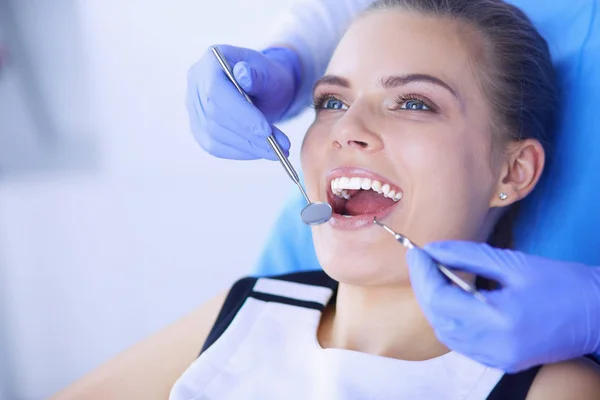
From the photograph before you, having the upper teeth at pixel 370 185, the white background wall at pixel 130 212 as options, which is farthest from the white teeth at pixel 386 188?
the white background wall at pixel 130 212

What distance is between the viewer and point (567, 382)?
40.5 inches

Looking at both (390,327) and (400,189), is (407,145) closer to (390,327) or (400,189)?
(400,189)

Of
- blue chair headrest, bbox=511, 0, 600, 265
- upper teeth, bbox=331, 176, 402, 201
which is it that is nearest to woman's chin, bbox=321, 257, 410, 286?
upper teeth, bbox=331, 176, 402, 201

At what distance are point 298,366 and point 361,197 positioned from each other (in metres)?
0.33

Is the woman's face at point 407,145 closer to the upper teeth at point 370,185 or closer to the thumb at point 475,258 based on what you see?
the upper teeth at point 370,185

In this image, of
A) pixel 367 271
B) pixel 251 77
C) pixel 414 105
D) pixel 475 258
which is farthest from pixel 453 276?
pixel 251 77

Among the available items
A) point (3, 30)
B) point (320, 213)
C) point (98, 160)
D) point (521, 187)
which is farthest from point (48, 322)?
point (521, 187)

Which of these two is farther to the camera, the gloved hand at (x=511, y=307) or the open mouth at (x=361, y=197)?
the open mouth at (x=361, y=197)

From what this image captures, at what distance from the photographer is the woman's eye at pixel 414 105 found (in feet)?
3.81

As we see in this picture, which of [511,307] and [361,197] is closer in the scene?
[511,307]

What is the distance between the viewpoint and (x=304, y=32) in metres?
1.62

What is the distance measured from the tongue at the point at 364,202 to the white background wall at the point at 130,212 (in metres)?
0.91

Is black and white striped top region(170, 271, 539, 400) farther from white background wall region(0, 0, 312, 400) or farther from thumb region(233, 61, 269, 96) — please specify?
white background wall region(0, 0, 312, 400)

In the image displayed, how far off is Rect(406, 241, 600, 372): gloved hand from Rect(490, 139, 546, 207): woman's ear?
0.25 m
